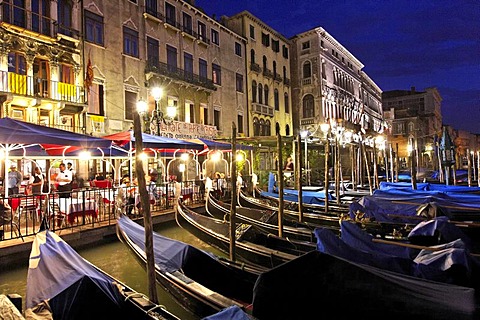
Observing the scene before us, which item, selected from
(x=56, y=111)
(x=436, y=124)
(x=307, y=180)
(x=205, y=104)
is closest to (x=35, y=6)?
(x=56, y=111)

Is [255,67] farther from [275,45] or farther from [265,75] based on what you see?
[275,45]

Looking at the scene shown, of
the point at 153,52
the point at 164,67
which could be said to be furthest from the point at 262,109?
the point at 153,52

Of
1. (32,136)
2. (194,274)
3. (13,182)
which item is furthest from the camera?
(13,182)

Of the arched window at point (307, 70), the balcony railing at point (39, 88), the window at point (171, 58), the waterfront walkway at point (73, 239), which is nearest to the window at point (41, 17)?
the balcony railing at point (39, 88)

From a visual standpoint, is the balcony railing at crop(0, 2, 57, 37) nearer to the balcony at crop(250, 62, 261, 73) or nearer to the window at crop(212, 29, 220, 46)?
the window at crop(212, 29, 220, 46)

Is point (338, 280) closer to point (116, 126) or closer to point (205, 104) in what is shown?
point (116, 126)

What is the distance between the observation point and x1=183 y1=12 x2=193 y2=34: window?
63.7ft

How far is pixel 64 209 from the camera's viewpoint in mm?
7941

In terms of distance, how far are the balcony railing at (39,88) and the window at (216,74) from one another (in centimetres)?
976

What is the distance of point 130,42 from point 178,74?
3041 millimetres

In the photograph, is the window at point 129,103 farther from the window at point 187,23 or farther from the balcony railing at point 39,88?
the window at point 187,23

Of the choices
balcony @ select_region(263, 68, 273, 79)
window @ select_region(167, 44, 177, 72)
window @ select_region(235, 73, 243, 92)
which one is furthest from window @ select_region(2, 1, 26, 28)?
balcony @ select_region(263, 68, 273, 79)

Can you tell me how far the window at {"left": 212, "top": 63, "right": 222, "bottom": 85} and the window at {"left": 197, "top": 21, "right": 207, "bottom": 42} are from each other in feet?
5.73

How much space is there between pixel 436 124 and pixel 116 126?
51763 mm
